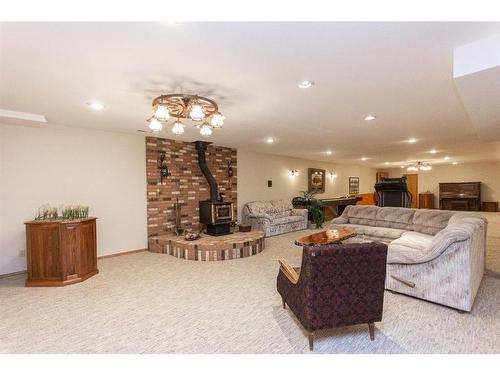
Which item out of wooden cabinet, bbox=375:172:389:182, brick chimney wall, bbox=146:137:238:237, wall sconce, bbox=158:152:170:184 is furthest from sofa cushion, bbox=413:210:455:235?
wooden cabinet, bbox=375:172:389:182

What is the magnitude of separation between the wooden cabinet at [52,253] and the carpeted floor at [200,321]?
186mm

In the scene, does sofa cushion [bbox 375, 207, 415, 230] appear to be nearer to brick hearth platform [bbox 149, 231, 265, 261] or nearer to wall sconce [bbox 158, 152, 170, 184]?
brick hearth platform [bbox 149, 231, 265, 261]

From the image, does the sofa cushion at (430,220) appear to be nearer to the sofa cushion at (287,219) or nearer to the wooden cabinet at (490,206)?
the sofa cushion at (287,219)

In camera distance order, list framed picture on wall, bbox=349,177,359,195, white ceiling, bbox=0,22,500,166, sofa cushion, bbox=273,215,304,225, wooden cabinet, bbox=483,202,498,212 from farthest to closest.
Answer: framed picture on wall, bbox=349,177,359,195 → wooden cabinet, bbox=483,202,498,212 → sofa cushion, bbox=273,215,304,225 → white ceiling, bbox=0,22,500,166

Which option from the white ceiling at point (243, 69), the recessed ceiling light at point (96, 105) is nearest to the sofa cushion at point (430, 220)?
the white ceiling at point (243, 69)

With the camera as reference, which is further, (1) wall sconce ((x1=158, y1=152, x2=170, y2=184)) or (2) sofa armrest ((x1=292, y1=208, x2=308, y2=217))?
(2) sofa armrest ((x1=292, y1=208, x2=308, y2=217))

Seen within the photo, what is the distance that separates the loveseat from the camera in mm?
6773

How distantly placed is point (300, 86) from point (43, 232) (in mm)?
3926

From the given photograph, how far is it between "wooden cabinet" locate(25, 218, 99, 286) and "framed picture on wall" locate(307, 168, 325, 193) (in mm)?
7720

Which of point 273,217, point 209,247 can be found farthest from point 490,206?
point 209,247

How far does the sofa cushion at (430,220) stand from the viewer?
14.0 feet

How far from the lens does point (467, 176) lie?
11727 mm
